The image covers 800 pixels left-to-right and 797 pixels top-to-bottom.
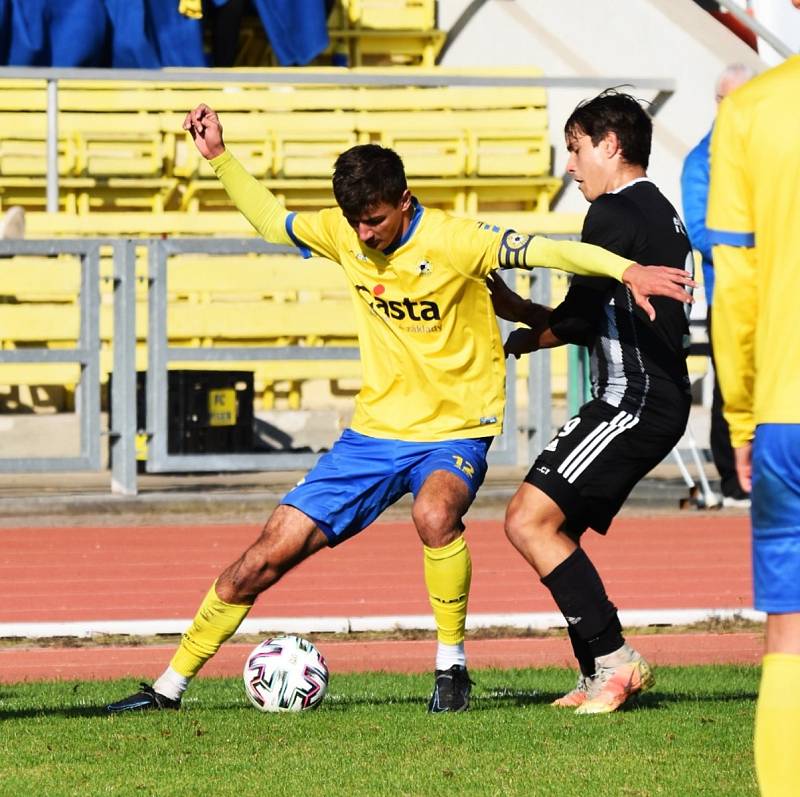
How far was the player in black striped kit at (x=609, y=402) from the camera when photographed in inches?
245

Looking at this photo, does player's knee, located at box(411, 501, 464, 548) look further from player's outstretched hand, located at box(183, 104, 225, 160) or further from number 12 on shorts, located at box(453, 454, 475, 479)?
player's outstretched hand, located at box(183, 104, 225, 160)

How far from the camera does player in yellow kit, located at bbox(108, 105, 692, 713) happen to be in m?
6.32

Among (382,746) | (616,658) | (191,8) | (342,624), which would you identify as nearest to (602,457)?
(616,658)

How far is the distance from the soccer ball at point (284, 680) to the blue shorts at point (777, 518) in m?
3.06

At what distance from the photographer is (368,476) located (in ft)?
21.1

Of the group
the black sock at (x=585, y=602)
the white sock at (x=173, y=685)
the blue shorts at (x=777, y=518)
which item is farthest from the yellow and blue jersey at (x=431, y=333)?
the blue shorts at (x=777, y=518)

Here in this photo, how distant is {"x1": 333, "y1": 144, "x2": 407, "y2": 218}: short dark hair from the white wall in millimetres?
12824

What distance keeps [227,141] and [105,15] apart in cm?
238

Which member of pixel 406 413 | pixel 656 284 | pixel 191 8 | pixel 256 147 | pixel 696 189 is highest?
pixel 191 8

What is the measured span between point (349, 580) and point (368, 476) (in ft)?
13.5

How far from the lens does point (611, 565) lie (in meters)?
11.0

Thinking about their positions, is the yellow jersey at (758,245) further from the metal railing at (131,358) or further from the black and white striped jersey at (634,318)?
the metal railing at (131,358)

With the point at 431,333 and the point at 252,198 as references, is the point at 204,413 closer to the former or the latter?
the point at 252,198

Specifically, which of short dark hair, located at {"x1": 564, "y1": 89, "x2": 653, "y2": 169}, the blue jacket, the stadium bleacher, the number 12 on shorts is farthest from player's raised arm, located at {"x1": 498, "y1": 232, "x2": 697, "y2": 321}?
the stadium bleacher
